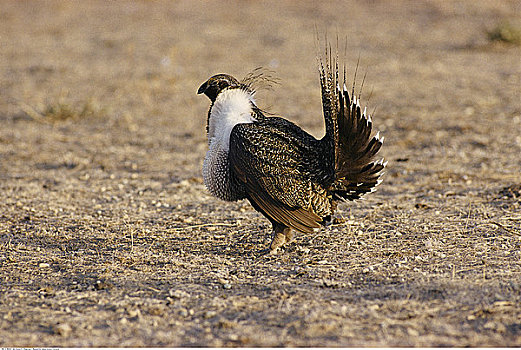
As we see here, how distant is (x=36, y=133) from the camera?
943cm

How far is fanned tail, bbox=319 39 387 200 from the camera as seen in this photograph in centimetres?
476

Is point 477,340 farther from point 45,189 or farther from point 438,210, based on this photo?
point 45,189

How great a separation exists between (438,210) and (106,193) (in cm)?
347

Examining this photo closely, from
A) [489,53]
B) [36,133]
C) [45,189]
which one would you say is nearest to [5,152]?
[36,133]

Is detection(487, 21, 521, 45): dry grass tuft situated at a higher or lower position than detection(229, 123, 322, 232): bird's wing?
higher

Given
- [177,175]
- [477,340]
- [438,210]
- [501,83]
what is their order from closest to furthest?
[477,340] < [438,210] < [177,175] < [501,83]

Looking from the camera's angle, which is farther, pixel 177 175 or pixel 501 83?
pixel 501 83

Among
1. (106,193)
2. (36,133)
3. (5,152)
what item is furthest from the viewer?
(36,133)

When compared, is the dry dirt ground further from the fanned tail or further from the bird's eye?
the bird's eye

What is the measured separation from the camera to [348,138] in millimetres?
4797

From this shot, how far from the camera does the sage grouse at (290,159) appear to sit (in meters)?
4.80

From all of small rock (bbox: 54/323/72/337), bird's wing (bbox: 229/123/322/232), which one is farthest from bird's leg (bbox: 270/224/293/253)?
small rock (bbox: 54/323/72/337)

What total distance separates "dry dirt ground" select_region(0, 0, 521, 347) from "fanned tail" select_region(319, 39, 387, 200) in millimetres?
662

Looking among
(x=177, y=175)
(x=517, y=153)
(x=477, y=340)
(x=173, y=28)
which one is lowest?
(x=477, y=340)
